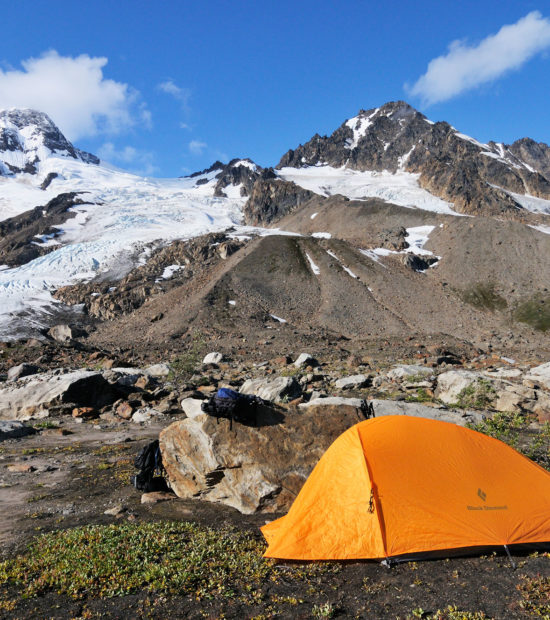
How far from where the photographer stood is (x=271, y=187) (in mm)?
143625

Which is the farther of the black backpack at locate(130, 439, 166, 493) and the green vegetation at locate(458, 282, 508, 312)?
the green vegetation at locate(458, 282, 508, 312)

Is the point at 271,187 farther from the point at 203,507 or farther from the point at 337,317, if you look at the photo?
the point at 203,507

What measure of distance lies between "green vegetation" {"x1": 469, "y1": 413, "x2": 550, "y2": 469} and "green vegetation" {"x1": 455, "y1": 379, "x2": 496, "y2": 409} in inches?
116

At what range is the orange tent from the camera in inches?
284

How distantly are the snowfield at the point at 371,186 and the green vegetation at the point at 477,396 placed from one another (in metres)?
100

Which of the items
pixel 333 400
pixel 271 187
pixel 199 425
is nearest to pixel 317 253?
pixel 333 400

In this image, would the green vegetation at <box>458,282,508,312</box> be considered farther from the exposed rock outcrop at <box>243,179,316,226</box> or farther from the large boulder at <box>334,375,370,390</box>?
the exposed rock outcrop at <box>243,179,316,226</box>

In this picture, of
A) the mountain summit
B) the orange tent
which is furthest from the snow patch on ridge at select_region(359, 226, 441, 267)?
the orange tent

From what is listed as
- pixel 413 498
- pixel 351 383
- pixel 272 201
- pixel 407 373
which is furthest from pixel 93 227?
pixel 413 498

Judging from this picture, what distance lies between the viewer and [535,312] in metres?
57.5

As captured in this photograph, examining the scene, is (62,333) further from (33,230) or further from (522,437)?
(33,230)

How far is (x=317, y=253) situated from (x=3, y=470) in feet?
203

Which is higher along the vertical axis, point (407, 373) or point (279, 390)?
point (407, 373)

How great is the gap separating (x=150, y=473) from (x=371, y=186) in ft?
502
